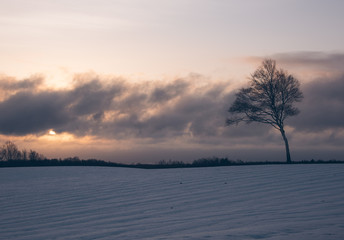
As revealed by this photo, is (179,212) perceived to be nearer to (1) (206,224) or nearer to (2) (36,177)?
(1) (206,224)

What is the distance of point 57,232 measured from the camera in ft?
27.6

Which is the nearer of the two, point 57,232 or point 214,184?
point 57,232

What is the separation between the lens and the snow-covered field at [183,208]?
7023 millimetres

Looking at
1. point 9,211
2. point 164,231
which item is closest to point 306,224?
point 164,231

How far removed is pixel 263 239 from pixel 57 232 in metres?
4.90

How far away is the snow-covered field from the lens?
702 cm

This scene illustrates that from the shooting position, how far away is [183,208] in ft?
32.8

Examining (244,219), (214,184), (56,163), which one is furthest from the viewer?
(56,163)

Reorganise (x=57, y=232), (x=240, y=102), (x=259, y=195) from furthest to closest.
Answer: (x=240, y=102) < (x=259, y=195) < (x=57, y=232)

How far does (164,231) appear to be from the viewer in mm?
7375

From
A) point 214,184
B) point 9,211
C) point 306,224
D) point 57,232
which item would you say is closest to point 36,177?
point 9,211

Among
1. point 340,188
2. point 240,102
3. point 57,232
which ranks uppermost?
point 240,102

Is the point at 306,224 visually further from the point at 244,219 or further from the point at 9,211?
the point at 9,211

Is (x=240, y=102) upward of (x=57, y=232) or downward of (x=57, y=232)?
upward
